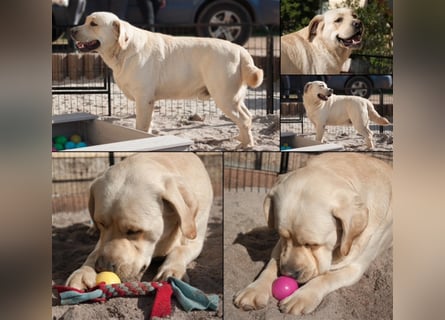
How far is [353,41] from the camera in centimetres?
630

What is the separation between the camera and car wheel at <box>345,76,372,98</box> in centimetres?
630

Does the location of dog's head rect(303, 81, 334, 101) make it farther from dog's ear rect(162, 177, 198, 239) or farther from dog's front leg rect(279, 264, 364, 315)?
dog's front leg rect(279, 264, 364, 315)

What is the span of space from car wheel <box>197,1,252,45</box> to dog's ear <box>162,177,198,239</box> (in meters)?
1.05

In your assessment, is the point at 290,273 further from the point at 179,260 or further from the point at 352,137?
the point at 352,137

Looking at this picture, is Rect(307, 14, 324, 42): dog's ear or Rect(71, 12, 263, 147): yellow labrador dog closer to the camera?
Rect(71, 12, 263, 147): yellow labrador dog

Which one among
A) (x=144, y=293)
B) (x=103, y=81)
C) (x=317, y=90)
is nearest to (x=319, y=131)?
(x=317, y=90)

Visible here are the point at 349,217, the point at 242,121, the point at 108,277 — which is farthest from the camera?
the point at 242,121

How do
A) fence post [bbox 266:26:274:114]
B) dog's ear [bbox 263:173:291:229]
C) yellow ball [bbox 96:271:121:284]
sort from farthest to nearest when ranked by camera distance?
dog's ear [bbox 263:173:291:229], fence post [bbox 266:26:274:114], yellow ball [bbox 96:271:121:284]

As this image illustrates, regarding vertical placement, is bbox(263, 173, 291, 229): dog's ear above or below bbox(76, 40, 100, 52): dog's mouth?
below

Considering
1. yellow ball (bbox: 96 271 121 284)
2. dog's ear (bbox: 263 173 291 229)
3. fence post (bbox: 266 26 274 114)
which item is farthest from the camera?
dog's ear (bbox: 263 173 291 229)

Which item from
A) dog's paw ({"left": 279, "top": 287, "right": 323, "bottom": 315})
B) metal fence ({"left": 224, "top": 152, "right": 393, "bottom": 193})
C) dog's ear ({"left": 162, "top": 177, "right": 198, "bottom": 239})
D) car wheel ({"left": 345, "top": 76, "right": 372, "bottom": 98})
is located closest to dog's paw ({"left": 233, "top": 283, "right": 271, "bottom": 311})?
dog's paw ({"left": 279, "top": 287, "right": 323, "bottom": 315})

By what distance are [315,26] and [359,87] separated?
1.75 ft
